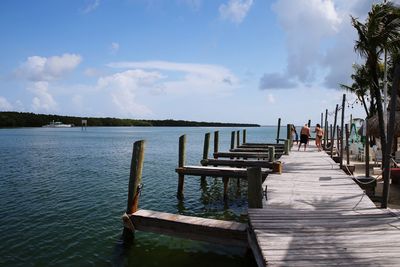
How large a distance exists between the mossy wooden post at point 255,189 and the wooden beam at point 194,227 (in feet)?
2.00

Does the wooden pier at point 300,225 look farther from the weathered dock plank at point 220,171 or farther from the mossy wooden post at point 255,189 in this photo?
the weathered dock plank at point 220,171

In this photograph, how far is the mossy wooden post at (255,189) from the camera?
7.99 meters

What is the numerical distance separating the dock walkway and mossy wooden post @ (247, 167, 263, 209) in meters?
0.55

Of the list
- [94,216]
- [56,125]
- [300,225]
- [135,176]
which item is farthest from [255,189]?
[56,125]

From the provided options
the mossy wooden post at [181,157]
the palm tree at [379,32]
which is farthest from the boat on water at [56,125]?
the palm tree at [379,32]

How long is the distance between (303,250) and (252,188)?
2791 millimetres

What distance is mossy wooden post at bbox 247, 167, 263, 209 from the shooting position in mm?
7992

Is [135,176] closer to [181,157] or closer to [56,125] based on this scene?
[181,157]

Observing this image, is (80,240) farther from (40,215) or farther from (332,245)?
(332,245)

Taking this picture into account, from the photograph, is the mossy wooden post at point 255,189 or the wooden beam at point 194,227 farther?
the mossy wooden post at point 255,189

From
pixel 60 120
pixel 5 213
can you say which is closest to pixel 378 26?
pixel 5 213

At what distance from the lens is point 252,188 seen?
8.02 metres

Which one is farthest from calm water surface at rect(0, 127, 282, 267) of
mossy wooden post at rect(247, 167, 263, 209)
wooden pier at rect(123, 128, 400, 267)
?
mossy wooden post at rect(247, 167, 263, 209)

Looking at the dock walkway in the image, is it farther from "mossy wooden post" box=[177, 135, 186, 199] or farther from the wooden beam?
"mossy wooden post" box=[177, 135, 186, 199]
